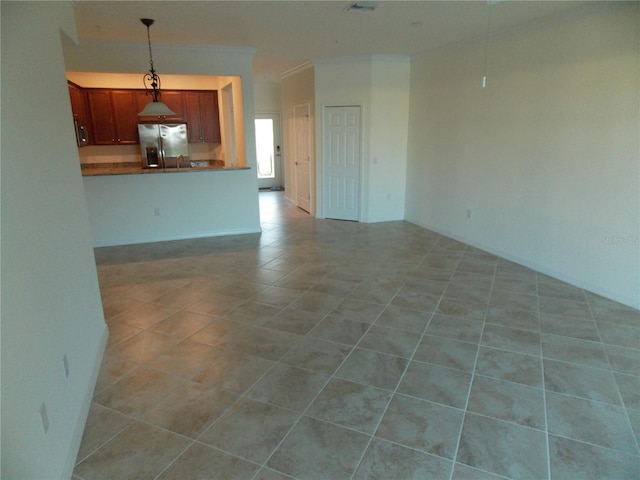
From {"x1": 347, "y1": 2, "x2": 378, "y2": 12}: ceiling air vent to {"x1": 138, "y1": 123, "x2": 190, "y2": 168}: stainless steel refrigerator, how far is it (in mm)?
4356

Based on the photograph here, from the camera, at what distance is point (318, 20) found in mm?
4078

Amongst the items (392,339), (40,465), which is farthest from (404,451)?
(40,465)

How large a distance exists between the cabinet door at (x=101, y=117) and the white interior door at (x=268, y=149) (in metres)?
3.82

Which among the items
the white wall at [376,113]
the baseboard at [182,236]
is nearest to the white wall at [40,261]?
the baseboard at [182,236]

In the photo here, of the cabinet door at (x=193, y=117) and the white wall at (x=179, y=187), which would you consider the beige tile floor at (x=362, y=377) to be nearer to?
the white wall at (x=179, y=187)

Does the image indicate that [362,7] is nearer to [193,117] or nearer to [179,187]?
[179,187]

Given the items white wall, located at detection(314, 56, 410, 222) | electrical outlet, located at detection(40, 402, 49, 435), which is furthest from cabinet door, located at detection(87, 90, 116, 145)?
electrical outlet, located at detection(40, 402, 49, 435)

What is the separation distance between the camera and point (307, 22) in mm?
4141

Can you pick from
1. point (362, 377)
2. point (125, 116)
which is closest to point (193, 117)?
point (125, 116)

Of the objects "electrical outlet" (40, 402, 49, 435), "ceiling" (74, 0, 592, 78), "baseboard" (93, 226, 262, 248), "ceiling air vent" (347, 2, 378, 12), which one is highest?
"ceiling" (74, 0, 592, 78)

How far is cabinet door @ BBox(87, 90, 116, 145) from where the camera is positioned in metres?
6.49

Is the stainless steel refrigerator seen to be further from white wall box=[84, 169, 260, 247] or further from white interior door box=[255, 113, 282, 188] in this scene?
white interior door box=[255, 113, 282, 188]

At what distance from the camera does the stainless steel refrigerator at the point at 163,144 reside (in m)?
6.83

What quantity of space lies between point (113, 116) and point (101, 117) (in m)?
0.19
